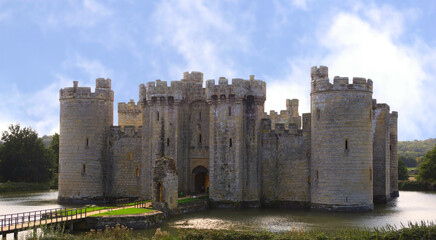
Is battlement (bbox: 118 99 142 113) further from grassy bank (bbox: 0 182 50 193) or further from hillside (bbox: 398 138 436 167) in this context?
hillside (bbox: 398 138 436 167)

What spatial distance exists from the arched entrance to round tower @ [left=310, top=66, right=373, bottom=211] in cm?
1060

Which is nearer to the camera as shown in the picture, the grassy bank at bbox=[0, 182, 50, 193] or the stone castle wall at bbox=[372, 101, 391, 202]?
the stone castle wall at bbox=[372, 101, 391, 202]

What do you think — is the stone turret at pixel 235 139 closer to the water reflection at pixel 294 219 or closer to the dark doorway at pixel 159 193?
the water reflection at pixel 294 219

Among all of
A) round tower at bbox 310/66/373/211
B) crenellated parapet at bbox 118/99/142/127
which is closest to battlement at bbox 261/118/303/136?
round tower at bbox 310/66/373/211

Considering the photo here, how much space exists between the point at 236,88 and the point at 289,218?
11.5 meters

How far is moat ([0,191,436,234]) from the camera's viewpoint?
30.6 metres

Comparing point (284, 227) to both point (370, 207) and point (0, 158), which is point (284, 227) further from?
point (0, 158)

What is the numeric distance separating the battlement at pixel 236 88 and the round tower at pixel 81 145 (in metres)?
10.2

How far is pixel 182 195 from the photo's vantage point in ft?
137

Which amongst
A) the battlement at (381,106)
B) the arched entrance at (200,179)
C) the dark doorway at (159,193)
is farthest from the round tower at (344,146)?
the dark doorway at (159,193)

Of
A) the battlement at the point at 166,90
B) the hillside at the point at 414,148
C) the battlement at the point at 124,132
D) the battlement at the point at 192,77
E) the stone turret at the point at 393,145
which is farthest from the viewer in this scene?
the hillside at the point at 414,148

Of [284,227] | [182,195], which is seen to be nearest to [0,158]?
[182,195]

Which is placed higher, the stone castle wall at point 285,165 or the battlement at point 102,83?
the battlement at point 102,83

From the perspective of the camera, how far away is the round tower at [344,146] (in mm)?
36156
